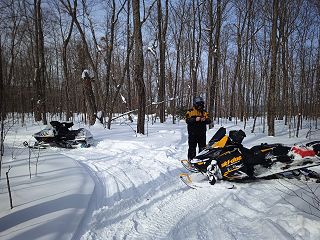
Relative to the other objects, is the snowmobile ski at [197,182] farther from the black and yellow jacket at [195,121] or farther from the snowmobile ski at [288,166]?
the black and yellow jacket at [195,121]

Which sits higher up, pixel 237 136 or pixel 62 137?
pixel 237 136

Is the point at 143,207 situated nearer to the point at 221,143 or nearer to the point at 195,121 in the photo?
the point at 221,143

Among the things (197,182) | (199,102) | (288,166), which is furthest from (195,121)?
(288,166)

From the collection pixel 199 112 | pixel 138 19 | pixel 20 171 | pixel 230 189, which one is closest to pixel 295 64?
pixel 138 19

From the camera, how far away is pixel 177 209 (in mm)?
4211

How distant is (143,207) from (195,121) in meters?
3.44

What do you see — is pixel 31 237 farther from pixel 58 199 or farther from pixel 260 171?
pixel 260 171

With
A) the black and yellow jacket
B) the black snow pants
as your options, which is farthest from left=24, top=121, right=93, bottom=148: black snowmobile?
the black and yellow jacket

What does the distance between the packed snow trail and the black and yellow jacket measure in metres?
1.20

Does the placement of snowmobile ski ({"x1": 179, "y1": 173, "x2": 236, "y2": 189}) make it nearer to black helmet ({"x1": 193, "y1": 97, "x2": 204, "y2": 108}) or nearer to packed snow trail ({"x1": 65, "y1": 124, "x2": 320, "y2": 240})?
packed snow trail ({"x1": 65, "y1": 124, "x2": 320, "y2": 240})

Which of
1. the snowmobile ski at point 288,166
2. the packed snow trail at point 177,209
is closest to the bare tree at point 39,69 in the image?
the packed snow trail at point 177,209

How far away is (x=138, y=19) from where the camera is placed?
11422mm

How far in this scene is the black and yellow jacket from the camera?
716cm

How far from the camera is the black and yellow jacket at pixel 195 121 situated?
716 cm
